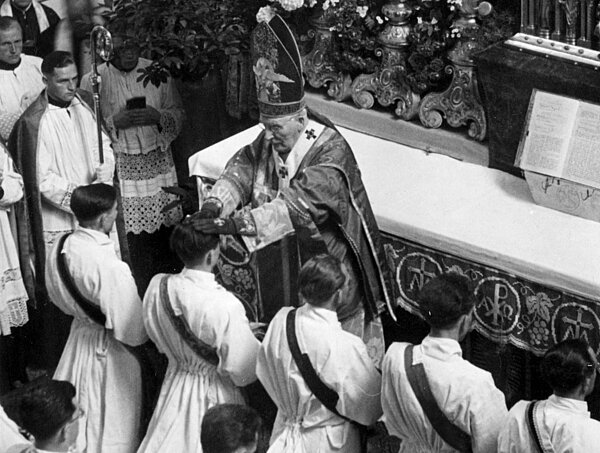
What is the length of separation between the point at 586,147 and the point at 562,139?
0.50 ft

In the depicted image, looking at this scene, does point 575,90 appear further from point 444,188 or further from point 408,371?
point 408,371

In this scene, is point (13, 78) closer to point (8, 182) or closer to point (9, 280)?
point (8, 182)

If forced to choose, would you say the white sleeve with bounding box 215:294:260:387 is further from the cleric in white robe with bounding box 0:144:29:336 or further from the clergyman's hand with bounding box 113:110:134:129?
the clergyman's hand with bounding box 113:110:134:129

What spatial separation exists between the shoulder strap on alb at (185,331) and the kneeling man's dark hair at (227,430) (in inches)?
37.1

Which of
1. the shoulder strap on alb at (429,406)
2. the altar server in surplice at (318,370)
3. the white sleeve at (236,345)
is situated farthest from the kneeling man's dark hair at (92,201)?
the shoulder strap on alb at (429,406)

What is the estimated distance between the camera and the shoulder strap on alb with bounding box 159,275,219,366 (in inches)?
273

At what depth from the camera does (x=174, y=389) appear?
286 inches

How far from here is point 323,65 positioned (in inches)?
370

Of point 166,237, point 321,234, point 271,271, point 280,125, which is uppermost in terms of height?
point 280,125

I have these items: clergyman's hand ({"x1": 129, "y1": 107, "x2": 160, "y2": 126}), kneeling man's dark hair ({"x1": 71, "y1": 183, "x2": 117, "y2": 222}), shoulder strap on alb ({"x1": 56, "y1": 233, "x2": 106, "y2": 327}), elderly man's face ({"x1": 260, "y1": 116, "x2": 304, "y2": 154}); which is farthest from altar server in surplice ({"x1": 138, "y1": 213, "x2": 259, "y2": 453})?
clergyman's hand ({"x1": 129, "y1": 107, "x2": 160, "y2": 126})

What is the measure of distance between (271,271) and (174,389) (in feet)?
3.98

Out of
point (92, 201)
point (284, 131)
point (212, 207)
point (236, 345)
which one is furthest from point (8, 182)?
point (236, 345)

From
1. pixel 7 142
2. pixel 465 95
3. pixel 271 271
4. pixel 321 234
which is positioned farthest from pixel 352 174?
pixel 7 142

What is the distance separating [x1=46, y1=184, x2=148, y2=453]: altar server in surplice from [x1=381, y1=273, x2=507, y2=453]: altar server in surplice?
1.52 m
